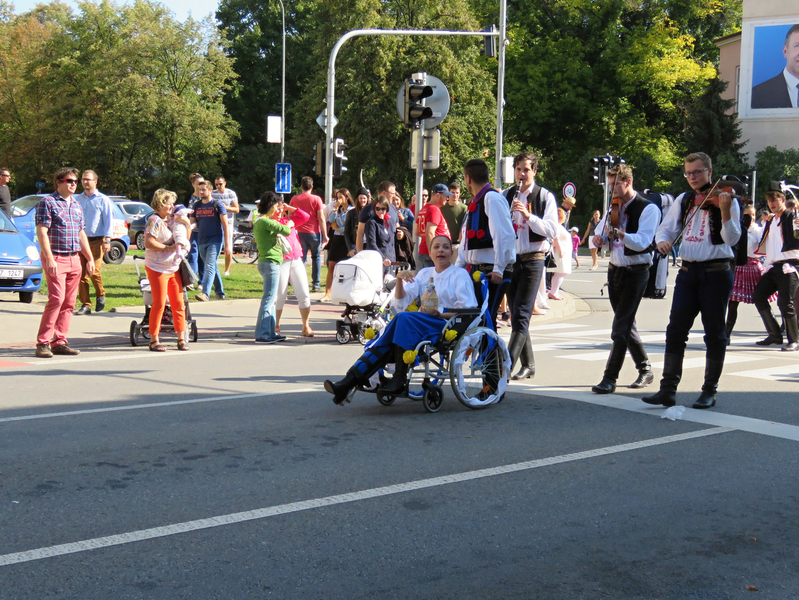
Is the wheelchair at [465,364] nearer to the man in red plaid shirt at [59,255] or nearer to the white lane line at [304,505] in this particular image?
the white lane line at [304,505]

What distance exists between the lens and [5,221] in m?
15.3

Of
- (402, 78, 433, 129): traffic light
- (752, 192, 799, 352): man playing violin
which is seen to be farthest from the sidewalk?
(752, 192, 799, 352): man playing violin

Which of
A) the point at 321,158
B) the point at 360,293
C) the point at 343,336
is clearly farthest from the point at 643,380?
the point at 321,158

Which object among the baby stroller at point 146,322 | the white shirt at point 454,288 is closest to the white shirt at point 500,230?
the white shirt at point 454,288

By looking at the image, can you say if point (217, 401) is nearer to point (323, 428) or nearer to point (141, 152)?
point (323, 428)

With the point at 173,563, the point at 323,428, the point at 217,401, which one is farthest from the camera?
the point at 217,401

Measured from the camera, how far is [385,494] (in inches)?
198

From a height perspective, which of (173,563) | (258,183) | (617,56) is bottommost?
(173,563)

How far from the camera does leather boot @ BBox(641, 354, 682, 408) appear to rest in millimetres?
7629

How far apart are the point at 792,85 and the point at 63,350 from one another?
4729cm

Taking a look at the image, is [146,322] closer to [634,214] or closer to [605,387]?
[605,387]

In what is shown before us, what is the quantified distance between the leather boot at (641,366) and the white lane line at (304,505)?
205cm

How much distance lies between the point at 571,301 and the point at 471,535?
13529 mm

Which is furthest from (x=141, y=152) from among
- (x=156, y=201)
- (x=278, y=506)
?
(x=278, y=506)
